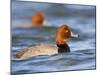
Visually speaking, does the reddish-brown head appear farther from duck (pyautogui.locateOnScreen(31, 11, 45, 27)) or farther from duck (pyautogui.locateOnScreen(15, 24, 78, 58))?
A: duck (pyautogui.locateOnScreen(31, 11, 45, 27))

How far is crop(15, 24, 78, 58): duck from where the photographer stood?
2.54 meters

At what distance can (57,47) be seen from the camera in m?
2.66

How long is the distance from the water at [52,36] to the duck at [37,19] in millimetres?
47

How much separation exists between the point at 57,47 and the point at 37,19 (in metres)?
0.41

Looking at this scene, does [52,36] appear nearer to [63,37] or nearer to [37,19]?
[63,37]

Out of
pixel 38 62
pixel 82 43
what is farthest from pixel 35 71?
pixel 82 43

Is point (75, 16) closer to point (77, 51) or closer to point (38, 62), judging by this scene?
point (77, 51)

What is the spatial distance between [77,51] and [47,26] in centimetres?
49

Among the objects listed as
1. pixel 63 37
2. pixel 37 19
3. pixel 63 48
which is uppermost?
pixel 37 19

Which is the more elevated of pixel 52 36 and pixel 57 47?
pixel 52 36

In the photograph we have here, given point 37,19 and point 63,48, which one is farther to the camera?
point 63,48

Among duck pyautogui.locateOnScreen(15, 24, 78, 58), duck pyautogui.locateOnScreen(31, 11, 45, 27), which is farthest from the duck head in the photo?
duck pyautogui.locateOnScreen(31, 11, 45, 27)

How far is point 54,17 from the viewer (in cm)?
266

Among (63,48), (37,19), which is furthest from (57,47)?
(37,19)
